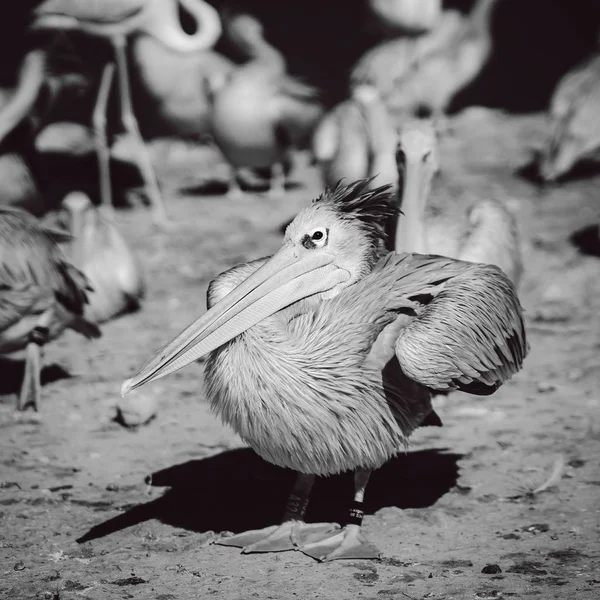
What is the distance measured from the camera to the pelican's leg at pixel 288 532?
3432mm

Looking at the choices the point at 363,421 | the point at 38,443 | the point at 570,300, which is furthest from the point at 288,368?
the point at 570,300

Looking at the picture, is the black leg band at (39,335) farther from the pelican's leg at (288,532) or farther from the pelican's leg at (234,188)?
the pelican's leg at (234,188)

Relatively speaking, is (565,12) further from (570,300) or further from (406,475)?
(406,475)

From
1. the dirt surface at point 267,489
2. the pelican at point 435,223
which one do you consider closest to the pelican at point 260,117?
the dirt surface at point 267,489

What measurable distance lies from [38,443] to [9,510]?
70cm

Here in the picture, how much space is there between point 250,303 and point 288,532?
81cm

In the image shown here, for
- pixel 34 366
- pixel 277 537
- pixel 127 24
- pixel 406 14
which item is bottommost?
pixel 277 537

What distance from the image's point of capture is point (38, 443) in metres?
4.47

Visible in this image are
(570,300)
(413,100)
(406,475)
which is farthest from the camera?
(413,100)

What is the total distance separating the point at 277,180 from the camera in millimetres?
8461

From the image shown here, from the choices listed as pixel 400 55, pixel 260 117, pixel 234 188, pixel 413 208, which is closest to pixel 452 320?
pixel 413 208

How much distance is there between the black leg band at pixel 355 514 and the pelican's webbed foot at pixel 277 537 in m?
0.10

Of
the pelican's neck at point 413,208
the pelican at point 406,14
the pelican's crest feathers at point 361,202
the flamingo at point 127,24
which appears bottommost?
the pelican's crest feathers at point 361,202

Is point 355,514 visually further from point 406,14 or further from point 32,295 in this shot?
point 406,14
